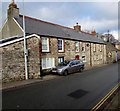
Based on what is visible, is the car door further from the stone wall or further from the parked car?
the stone wall

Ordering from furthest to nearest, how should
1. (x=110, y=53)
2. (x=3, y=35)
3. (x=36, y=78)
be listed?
(x=110, y=53)
(x=3, y=35)
(x=36, y=78)

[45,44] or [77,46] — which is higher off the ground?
[77,46]

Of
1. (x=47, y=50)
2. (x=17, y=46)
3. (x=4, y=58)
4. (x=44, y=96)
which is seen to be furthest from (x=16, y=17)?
(x=44, y=96)

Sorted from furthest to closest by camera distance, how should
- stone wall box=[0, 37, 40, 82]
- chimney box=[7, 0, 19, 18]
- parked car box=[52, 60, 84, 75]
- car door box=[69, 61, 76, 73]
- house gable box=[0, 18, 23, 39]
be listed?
chimney box=[7, 0, 19, 18] < house gable box=[0, 18, 23, 39] < car door box=[69, 61, 76, 73] < parked car box=[52, 60, 84, 75] < stone wall box=[0, 37, 40, 82]

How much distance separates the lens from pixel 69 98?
9008 mm

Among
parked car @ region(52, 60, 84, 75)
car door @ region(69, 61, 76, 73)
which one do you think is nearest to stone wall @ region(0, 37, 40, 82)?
parked car @ region(52, 60, 84, 75)

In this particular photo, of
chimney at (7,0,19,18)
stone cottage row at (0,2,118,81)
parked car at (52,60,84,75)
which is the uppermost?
chimney at (7,0,19,18)

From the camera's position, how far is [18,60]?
15.5 metres

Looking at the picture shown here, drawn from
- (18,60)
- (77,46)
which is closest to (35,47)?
(18,60)

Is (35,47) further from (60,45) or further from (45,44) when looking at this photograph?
(60,45)

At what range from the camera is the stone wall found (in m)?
14.5

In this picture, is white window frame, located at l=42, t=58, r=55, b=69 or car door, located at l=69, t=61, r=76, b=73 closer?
car door, located at l=69, t=61, r=76, b=73

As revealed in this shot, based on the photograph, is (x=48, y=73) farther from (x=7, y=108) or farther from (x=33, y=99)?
(x=7, y=108)

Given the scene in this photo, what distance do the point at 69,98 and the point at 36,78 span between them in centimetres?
817
